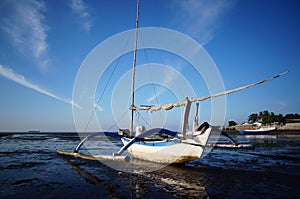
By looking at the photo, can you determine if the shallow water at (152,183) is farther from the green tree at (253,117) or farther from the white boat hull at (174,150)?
the green tree at (253,117)

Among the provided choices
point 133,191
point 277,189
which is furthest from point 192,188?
point 277,189

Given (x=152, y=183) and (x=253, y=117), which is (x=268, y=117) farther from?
(x=152, y=183)

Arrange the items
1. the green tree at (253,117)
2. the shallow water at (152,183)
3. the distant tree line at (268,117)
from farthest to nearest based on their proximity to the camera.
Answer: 1. the green tree at (253,117)
2. the distant tree line at (268,117)
3. the shallow water at (152,183)

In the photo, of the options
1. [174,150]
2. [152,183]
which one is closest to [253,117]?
[174,150]

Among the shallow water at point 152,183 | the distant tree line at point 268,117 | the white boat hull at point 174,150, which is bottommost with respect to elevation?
the shallow water at point 152,183

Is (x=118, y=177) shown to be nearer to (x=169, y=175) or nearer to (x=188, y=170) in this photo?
(x=169, y=175)

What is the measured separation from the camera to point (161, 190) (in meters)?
7.22

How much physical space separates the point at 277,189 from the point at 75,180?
8019 mm

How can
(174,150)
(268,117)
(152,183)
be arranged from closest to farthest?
(152,183) → (174,150) → (268,117)

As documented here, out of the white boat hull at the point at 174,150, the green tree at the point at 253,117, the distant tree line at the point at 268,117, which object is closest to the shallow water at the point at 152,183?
the white boat hull at the point at 174,150

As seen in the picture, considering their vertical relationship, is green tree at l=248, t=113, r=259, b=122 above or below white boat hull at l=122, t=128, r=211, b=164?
above

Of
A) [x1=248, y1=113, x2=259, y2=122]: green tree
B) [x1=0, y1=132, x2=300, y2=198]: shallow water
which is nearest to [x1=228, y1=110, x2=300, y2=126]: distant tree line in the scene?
[x1=248, y1=113, x2=259, y2=122]: green tree

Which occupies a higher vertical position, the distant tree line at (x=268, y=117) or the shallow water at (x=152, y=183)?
the distant tree line at (x=268, y=117)

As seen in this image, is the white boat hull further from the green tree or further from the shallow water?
the green tree
